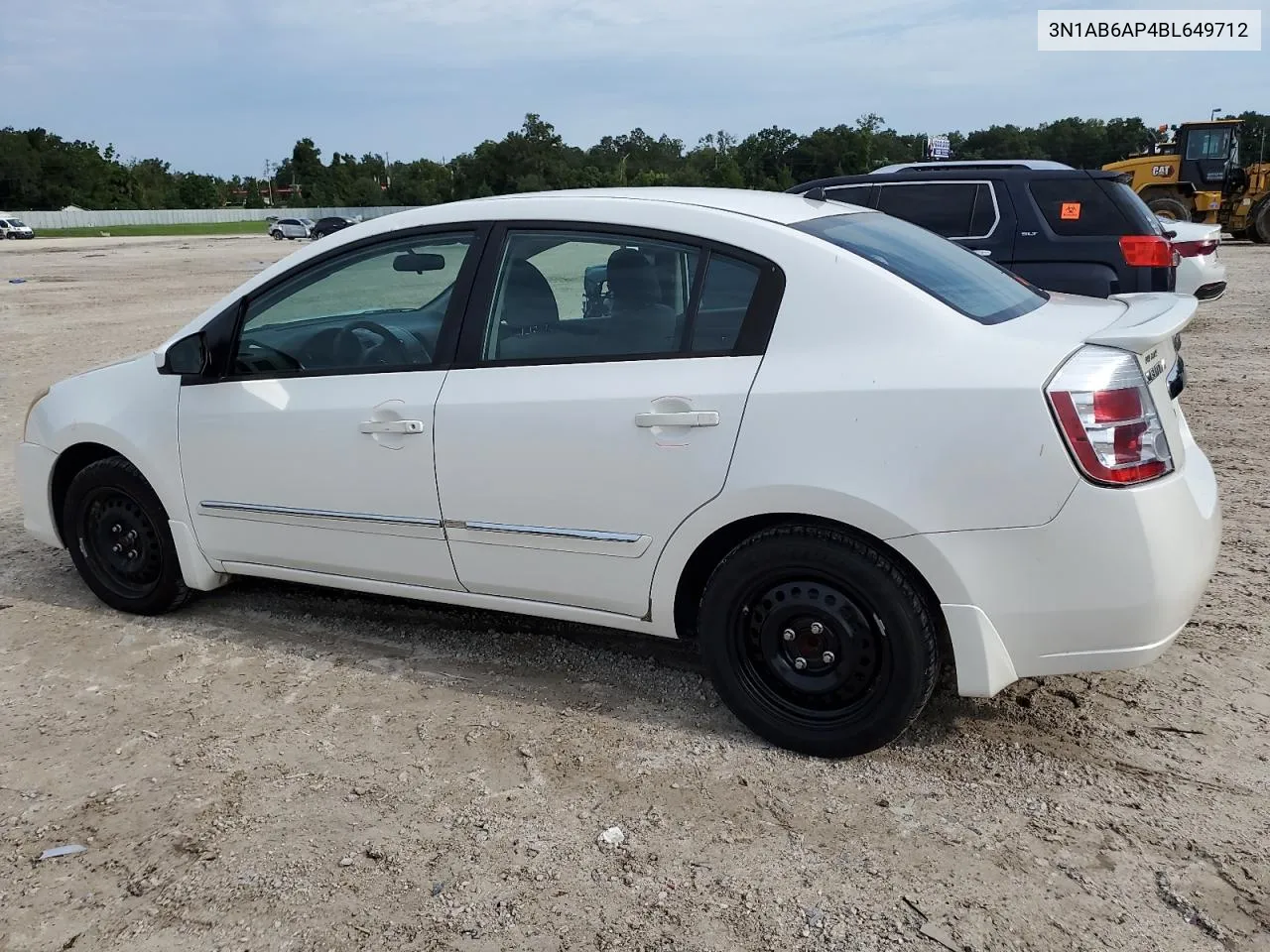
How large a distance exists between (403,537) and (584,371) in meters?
0.94

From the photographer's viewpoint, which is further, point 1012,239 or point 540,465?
point 1012,239

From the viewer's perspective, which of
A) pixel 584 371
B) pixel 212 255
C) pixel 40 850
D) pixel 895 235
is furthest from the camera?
pixel 212 255

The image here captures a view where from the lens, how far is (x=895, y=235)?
12.1 ft

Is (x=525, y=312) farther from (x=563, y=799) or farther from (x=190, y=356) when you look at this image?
(x=563, y=799)

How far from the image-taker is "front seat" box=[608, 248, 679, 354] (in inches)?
132

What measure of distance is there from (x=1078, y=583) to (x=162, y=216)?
325ft

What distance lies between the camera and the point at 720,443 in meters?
3.14

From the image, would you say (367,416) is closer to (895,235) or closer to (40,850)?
(40,850)

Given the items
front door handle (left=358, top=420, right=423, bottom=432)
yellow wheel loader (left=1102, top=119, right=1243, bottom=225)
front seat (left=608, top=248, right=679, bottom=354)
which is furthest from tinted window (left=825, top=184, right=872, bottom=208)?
yellow wheel loader (left=1102, top=119, right=1243, bottom=225)

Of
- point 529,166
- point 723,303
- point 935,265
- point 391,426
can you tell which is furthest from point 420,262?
point 529,166

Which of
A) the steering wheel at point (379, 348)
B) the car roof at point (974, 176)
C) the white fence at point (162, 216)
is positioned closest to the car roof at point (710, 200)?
the steering wheel at point (379, 348)

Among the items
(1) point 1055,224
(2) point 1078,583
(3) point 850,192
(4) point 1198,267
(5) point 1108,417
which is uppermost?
(3) point 850,192

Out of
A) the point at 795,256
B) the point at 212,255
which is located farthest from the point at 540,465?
the point at 212,255

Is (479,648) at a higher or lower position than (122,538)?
lower
